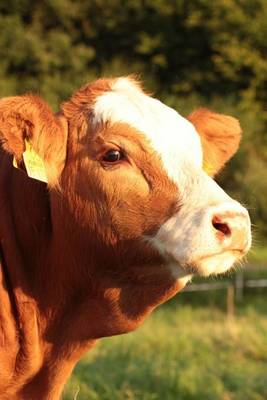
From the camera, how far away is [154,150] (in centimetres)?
407

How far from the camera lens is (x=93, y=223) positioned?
4.16 m

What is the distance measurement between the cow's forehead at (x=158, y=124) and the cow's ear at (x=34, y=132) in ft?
0.76

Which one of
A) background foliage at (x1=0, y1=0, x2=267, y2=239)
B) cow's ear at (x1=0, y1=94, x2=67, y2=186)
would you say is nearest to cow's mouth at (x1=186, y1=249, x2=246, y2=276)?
cow's ear at (x1=0, y1=94, x2=67, y2=186)

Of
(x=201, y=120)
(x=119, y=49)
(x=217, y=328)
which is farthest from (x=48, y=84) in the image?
(x=201, y=120)

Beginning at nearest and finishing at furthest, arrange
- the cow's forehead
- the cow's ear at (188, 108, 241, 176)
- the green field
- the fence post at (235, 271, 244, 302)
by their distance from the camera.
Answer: the cow's forehead
the cow's ear at (188, 108, 241, 176)
the green field
the fence post at (235, 271, 244, 302)

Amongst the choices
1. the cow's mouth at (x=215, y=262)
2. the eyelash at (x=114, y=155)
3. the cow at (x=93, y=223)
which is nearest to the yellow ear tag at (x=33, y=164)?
the cow at (x=93, y=223)

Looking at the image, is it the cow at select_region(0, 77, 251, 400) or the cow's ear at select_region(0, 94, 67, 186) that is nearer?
the cow at select_region(0, 77, 251, 400)

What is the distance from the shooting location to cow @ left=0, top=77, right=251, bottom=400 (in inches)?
156

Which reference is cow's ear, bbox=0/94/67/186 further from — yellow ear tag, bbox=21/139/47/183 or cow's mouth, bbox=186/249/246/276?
cow's mouth, bbox=186/249/246/276

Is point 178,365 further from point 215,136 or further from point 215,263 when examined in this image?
point 215,263

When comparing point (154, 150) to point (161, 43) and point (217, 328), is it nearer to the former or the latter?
point (217, 328)

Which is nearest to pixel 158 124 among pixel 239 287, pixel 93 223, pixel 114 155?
pixel 114 155

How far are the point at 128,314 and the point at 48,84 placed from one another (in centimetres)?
3075

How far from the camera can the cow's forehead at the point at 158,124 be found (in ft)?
13.4
